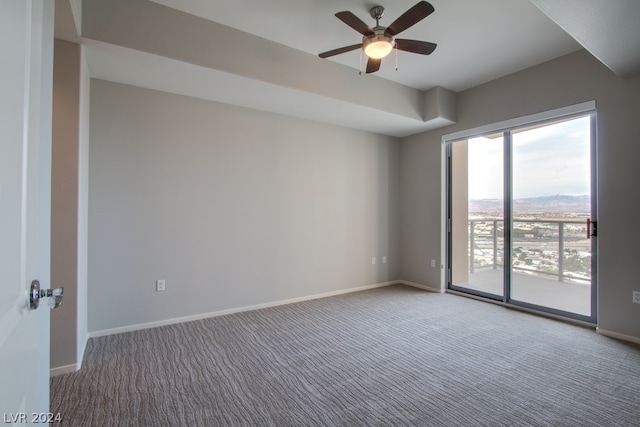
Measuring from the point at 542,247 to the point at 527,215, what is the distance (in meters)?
0.42

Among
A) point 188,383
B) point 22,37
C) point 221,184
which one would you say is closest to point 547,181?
point 221,184

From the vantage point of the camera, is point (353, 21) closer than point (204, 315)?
Yes

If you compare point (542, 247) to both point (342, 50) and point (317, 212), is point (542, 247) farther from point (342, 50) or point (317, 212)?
point (342, 50)

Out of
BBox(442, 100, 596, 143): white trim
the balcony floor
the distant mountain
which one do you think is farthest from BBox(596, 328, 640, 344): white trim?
BBox(442, 100, 596, 143): white trim

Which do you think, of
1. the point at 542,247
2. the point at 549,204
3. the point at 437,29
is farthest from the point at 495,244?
the point at 437,29

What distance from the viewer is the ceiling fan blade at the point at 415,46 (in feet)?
8.32

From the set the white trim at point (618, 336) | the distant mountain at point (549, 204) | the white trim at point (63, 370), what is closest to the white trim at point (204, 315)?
the white trim at point (63, 370)

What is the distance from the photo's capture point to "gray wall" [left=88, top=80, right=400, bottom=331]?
2.98 metres

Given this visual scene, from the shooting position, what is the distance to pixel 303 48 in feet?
10.4

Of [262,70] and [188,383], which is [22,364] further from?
[262,70]

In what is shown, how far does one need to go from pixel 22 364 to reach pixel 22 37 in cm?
76

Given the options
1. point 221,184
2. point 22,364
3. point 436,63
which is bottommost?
point 22,364

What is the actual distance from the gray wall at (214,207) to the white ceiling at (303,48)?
0.35 meters

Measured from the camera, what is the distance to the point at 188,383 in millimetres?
2178
